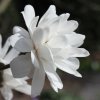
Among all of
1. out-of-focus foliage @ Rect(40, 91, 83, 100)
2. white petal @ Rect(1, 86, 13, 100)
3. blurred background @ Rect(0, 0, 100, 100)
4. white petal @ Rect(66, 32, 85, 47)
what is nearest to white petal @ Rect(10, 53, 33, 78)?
white petal @ Rect(66, 32, 85, 47)

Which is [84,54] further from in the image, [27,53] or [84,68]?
[84,68]

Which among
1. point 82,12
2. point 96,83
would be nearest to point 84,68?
point 96,83

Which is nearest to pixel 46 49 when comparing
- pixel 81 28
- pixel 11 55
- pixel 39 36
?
pixel 39 36

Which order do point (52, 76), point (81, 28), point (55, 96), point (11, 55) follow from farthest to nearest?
point (81, 28) < point (55, 96) < point (11, 55) < point (52, 76)

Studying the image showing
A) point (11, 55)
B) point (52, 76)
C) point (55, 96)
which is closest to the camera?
point (52, 76)

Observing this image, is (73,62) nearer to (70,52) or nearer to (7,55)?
(70,52)

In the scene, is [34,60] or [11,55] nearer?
[34,60]

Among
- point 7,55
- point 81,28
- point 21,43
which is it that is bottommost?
point 81,28
